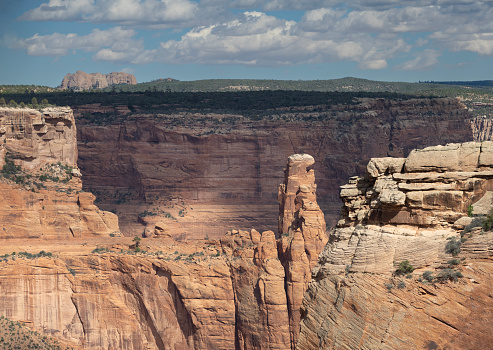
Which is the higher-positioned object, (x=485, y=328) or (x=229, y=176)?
(x=485, y=328)

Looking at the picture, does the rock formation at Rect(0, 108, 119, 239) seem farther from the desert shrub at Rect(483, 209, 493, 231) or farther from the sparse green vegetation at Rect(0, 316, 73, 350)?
the desert shrub at Rect(483, 209, 493, 231)

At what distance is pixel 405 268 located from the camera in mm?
15930

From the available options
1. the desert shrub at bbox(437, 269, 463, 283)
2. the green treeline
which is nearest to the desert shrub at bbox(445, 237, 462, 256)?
the desert shrub at bbox(437, 269, 463, 283)

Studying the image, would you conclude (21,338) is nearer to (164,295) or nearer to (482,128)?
(164,295)

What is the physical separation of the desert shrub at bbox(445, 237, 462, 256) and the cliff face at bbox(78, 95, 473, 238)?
71617 mm

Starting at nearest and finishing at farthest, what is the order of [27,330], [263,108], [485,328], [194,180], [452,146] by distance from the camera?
[485,328], [452,146], [27,330], [194,180], [263,108]

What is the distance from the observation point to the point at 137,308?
5784 centimetres

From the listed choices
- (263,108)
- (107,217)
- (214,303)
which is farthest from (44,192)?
(263,108)

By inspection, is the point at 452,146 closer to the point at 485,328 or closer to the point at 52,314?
the point at 485,328

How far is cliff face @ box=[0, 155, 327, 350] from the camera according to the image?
5672 cm

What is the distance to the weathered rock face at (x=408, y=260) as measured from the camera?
49.0ft

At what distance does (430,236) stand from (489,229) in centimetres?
106

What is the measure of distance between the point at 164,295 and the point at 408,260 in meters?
42.5

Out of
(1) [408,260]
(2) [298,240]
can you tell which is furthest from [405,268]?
(2) [298,240]
